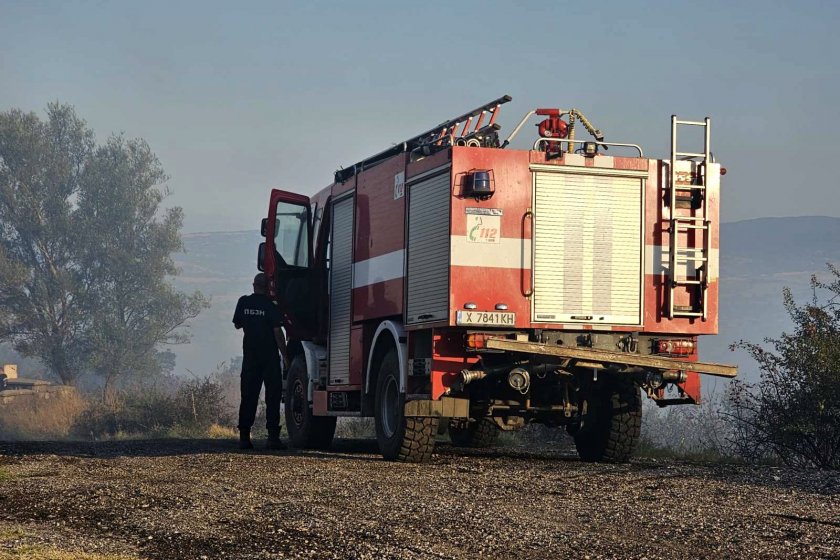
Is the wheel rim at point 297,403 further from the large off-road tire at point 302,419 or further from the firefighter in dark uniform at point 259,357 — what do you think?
the firefighter in dark uniform at point 259,357

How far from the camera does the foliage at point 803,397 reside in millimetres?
13711

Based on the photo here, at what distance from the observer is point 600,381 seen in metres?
12.8

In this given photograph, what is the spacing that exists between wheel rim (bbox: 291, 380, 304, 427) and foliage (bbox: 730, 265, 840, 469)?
559 centimetres

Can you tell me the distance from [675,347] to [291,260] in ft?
19.8

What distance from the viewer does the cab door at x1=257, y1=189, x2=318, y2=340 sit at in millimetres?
15898

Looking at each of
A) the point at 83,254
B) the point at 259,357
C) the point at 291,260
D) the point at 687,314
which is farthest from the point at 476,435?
the point at 83,254

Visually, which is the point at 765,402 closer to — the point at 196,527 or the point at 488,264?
the point at 488,264

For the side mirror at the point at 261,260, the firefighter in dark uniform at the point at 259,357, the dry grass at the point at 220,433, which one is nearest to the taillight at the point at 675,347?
the firefighter in dark uniform at the point at 259,357

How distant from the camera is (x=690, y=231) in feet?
39.9

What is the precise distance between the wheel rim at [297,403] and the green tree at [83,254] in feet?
119

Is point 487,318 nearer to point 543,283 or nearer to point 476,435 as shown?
point 543,283

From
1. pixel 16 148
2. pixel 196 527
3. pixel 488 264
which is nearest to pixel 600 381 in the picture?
pixel 488 264

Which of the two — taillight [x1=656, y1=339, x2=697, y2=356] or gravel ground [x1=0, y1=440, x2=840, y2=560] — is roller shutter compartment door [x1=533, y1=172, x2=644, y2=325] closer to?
taillight [x1=656, y1=339, x2=697, y2=356]

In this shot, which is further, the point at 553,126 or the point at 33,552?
the point at 553,126
